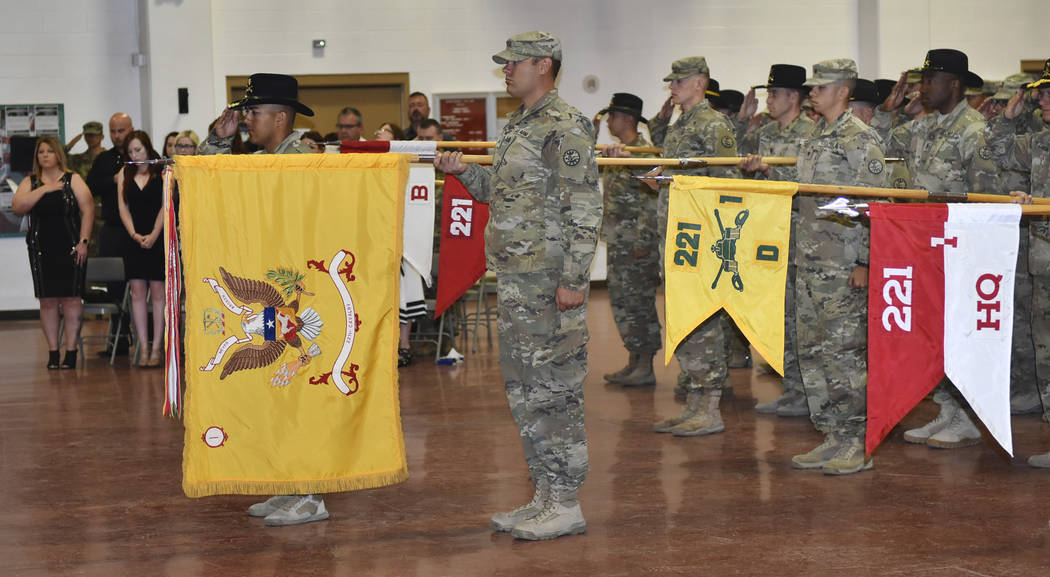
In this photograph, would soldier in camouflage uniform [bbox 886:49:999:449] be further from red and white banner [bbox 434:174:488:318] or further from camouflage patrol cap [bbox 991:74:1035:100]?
red and white banner [bbox 434:174:488:318]

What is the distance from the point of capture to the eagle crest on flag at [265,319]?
4102 mm

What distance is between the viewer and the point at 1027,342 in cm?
623

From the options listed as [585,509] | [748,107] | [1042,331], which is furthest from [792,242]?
[585,509]

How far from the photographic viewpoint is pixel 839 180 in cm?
504

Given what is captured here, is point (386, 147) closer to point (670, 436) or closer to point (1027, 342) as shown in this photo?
point (670, 436)

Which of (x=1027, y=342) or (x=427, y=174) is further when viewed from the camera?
(x=427, y=174)

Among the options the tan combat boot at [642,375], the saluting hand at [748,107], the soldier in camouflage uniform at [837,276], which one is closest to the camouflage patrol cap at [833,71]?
the soldier in camouflage uniform at [837,276]

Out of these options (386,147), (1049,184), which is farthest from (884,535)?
(386,147)

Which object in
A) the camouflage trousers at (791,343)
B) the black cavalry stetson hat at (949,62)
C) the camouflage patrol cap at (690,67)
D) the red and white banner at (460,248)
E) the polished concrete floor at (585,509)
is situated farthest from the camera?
the camouflage trousers at (791,343)

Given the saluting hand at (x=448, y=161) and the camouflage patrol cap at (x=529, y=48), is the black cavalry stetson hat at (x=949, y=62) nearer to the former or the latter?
the camouflage patrol cap at (x=529, y=48)

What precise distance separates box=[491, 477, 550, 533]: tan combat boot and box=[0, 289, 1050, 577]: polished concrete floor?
0.05 m

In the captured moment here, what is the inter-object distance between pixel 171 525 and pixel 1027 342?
459cm

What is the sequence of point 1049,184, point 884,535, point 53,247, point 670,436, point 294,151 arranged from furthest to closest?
1. point 53,247
2. point 670,436
3. point 1049,184
4. point 294,151
5. point 884,535

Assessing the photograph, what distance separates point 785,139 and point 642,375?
1804 millimetres
